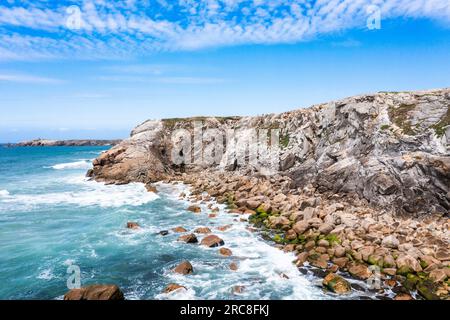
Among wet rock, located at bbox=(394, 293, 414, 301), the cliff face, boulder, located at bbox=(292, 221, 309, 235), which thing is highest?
the cliff face

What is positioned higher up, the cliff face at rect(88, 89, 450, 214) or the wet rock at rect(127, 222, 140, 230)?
the cliff face at rect(88, 89, 450, 214)

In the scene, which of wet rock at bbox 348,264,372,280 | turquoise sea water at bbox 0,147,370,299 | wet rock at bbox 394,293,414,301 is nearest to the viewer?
wet rock at bbox 394,293,414,301

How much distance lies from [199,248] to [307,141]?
23969 mm

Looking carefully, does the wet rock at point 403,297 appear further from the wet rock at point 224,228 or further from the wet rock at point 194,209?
the wet rock at point 194,209

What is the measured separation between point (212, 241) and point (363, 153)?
18490mm

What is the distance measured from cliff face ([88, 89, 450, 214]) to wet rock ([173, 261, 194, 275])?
17.8 metres

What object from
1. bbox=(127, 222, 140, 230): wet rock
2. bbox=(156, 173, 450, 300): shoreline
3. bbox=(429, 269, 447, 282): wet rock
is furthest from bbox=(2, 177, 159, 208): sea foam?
bbox=(429, 269, 447, 282): wet rock

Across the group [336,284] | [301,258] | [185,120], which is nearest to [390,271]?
[336,284]

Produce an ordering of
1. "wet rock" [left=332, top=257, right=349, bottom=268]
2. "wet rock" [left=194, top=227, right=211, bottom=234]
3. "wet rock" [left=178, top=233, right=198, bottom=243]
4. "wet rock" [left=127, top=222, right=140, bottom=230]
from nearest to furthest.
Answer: "wet rock" [left=332, top=257, right=349, bottom=268]
"wet rock" [left=178, top=233, right=198, bottom=243]
"wet rock" [left=194, top=227, right=211, bottom=234]
"wet rock" [left=127, top=222, right=140, bottom=230]

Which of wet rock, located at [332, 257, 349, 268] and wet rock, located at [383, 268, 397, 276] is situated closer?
wet rock, located at [383, 268, 397, 276]

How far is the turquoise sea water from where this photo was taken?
55.6ft

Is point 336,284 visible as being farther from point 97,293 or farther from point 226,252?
point 97,293

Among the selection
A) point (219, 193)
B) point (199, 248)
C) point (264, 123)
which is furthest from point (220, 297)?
point (264, 123)

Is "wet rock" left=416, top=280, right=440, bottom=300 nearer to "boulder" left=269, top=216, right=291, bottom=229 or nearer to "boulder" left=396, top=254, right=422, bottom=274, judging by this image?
"boulder" left=396, top=254, right=422, bottom=274
